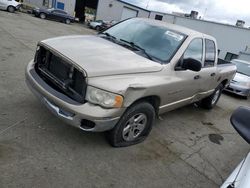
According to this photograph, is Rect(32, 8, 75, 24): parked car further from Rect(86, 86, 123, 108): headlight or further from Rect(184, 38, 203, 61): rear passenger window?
Rect(86, 86, 123, 108): headlight

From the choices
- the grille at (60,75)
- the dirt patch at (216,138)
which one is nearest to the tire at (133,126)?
the grille at (60,75)

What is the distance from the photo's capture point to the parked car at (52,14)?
28203 mm

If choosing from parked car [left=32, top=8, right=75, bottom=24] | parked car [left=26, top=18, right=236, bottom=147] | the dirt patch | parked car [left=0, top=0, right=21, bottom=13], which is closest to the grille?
parked car [left=26, top=18, right=236, bottom=147]

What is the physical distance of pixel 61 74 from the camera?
3.67m

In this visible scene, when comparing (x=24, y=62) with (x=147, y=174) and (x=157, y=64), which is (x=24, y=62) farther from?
(x=147, y=174)

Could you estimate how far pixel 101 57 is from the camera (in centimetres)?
362

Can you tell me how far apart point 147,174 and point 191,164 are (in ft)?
2.86

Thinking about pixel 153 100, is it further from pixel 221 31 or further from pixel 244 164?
pixel 221 31

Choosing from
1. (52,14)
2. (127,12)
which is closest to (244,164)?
(52,14)

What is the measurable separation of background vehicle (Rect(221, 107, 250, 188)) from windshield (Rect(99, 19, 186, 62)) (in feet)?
7.25

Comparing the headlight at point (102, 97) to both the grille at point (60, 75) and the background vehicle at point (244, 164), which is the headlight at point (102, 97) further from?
the background vehicle at point (244, 164)

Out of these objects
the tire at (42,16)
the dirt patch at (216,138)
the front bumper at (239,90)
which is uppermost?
the dirt patch at (216,138)

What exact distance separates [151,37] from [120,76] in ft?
4.73

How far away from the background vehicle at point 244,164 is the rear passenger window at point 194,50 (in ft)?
8.33
